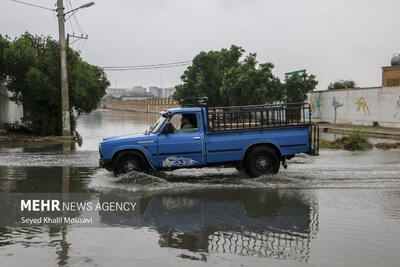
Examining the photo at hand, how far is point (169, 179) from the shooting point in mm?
11039

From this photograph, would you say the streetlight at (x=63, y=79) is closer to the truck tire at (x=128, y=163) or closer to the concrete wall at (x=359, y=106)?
the truck tire at (x=128, y=163)

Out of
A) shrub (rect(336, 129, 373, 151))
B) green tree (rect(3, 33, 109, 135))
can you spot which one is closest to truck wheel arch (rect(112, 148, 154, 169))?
shrub (rect(336, 129, 373, 151))

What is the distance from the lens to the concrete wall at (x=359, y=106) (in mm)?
32656

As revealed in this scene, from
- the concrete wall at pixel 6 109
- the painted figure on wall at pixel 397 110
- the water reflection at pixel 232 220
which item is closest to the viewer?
the water reflection at pixel 232 220

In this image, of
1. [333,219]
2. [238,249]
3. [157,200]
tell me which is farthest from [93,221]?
[333,219]

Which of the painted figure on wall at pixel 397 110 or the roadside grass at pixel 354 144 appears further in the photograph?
the painted figure on wall at pixel 397 110

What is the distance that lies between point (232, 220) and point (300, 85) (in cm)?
3791

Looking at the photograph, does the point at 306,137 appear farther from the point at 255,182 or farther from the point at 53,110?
the point at 53,110

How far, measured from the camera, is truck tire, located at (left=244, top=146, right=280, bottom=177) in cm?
1081

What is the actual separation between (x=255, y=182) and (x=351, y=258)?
514cm

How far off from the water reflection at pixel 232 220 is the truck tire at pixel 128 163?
1571 mm

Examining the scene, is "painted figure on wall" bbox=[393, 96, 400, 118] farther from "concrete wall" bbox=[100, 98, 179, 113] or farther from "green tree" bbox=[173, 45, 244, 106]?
"concrete wall" bbox=[100, 98, 179, 113]

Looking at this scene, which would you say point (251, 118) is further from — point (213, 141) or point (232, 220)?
point (232, 220)

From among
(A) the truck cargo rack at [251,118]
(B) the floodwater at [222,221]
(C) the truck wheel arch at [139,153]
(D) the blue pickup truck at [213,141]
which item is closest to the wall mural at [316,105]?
(B) the floodwater at [222,221]
